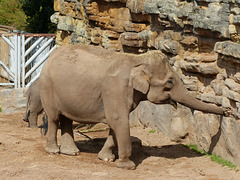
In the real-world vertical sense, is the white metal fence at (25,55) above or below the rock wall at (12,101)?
above

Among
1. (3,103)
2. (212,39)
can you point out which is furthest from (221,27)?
(3,103)

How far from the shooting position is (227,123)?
8.20 metres

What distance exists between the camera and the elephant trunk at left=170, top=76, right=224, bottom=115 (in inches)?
325

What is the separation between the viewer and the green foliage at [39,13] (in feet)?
78.5

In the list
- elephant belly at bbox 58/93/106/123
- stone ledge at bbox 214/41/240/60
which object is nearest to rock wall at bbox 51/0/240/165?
stone ledge at bbox 214/41/240/60

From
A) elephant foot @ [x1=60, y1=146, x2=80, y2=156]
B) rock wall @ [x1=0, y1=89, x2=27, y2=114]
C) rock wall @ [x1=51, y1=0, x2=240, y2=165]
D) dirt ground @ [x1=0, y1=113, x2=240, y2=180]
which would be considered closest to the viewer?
dirt ground @ [x1=0, y1=113, x2=240, y2=180]

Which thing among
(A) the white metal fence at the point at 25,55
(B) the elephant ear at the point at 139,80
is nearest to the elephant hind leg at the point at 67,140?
(B) the elephant ear at the point at 139,80

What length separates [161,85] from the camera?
838 cm

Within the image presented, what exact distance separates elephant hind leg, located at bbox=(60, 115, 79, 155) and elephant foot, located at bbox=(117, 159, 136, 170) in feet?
3.50

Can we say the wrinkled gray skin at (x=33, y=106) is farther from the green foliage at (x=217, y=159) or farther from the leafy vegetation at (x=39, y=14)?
the leafy vegetation at (x=39, y=14)

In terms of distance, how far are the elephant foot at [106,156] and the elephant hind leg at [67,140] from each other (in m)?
0.49

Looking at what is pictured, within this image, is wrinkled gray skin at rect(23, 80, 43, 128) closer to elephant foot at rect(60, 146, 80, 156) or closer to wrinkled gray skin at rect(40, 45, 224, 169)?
elephant foot at rect(60, 146, 80, 156)

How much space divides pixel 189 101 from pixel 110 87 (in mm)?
1313

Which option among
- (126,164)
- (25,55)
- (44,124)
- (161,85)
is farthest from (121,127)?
(25,55)
